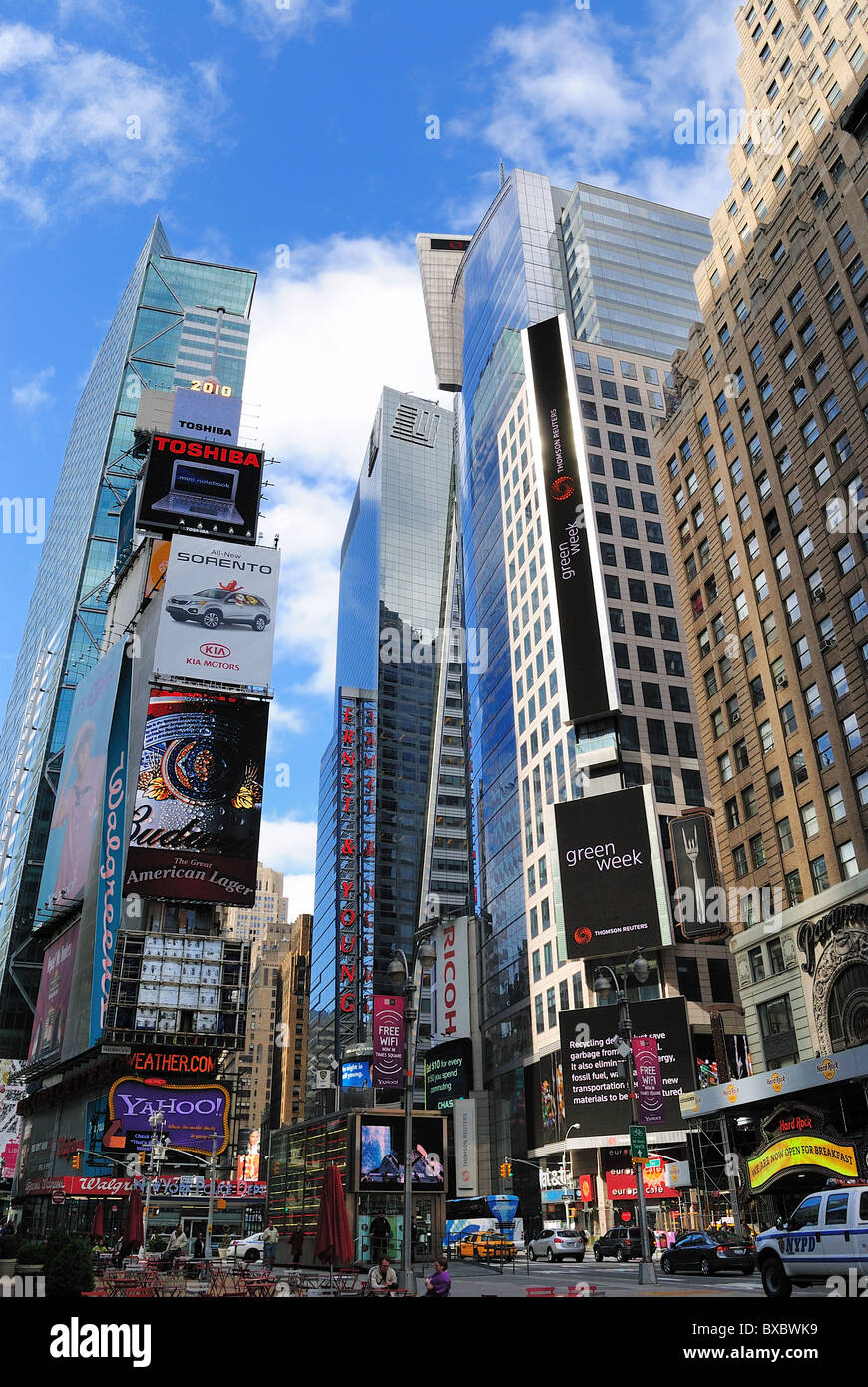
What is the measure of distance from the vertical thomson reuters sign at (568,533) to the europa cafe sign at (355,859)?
70.1 m

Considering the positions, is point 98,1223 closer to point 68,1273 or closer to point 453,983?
point 453,983

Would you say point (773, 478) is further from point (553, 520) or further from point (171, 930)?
point (171, 930)

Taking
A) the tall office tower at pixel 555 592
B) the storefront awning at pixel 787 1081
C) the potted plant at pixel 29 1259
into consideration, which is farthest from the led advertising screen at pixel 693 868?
the potted plant at pixel 29 1259

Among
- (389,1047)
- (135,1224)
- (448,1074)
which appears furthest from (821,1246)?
(448,1074)

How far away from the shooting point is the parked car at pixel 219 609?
103 m

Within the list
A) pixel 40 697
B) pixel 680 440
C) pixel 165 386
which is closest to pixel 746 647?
pixel 680 440

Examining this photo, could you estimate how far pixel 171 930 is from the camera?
97312 mm

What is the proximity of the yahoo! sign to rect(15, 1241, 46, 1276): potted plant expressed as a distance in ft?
199

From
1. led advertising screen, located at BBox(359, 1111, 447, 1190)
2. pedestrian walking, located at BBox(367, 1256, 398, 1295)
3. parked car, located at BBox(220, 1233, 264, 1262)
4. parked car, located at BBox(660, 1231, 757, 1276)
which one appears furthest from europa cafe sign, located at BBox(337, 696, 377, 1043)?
pedestrian walking, located at BBox(367, 1256, 398, 1295)

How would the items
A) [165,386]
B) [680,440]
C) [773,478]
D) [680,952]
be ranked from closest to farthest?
[773,478]
[680,440]
[680,952]
[165,386]

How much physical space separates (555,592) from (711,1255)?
228 feet

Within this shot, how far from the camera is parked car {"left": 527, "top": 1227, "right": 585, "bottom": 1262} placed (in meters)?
52.7

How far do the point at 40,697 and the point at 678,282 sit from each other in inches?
4291

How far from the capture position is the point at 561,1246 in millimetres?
53062
